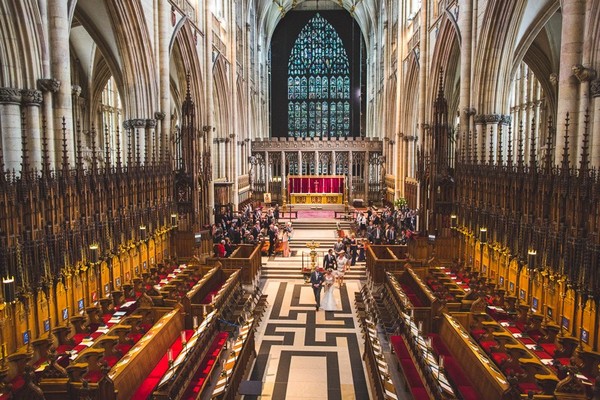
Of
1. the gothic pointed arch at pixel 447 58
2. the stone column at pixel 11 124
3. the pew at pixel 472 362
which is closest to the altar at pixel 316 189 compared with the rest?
the gothic pointed arch at pixel 447 58

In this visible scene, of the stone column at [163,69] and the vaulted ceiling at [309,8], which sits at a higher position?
the vaulted ceiling at [309,8]

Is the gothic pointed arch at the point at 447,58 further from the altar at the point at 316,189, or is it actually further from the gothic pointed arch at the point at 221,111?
the gothic pointed arch at the point at 221,111

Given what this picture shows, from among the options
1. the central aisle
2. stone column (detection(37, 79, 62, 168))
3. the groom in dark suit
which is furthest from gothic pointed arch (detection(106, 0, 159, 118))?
the groom in dark suit

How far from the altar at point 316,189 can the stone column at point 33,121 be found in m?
23.3

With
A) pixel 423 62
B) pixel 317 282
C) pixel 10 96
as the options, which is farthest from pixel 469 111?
pixel 10 96

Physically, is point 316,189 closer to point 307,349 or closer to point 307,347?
point 307,347

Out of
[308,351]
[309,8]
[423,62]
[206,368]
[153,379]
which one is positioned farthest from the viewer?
[309,8]

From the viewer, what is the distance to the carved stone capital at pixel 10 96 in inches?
396

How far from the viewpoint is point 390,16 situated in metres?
33.5

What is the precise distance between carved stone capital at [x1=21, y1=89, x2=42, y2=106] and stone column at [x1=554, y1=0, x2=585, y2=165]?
12.0 metres

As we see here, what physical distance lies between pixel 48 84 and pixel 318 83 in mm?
38814

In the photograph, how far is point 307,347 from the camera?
10.2 meters

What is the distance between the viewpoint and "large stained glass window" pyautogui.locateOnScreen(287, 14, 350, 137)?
47.0 metres

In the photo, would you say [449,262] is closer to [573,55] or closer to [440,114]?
[440,114]
